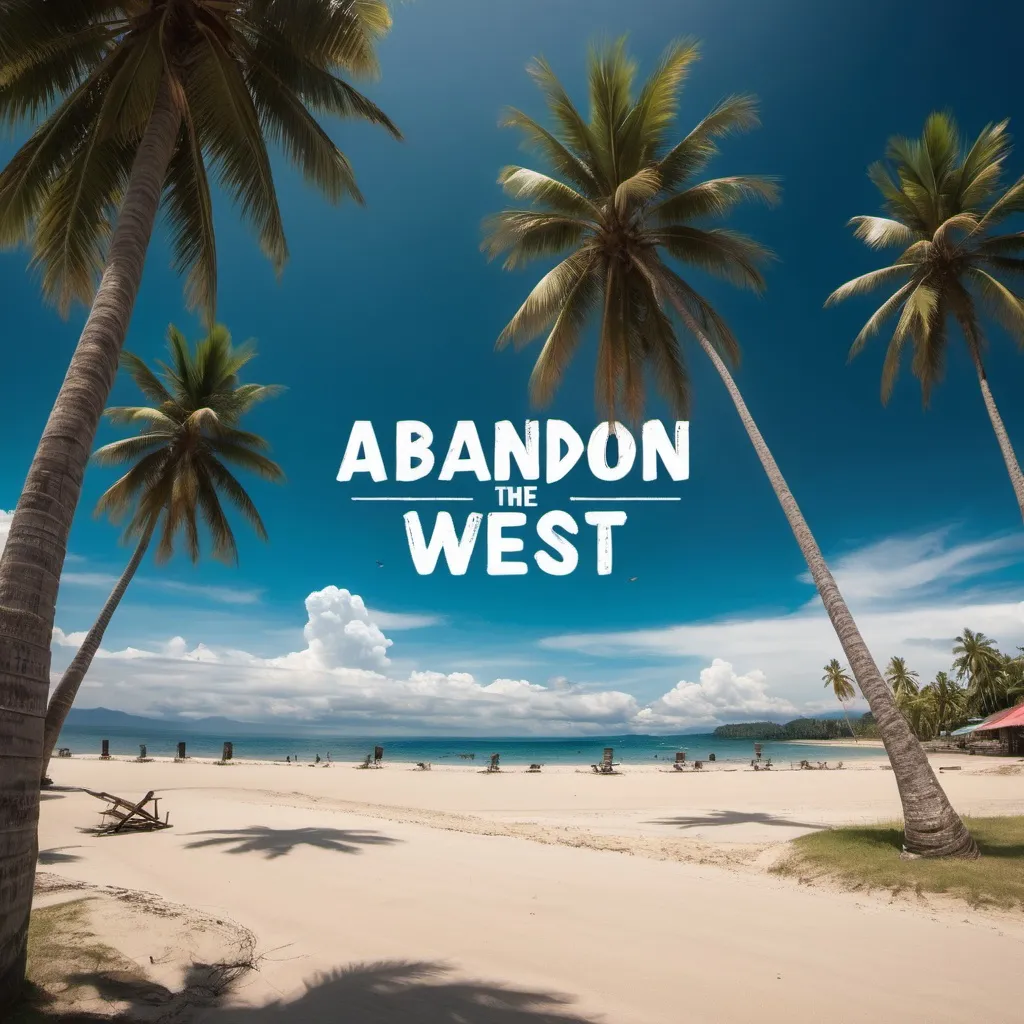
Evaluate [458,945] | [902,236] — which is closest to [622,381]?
[902,236]

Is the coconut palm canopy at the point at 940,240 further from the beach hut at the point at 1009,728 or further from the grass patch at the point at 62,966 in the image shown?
the beach hut at the point at 1009,728

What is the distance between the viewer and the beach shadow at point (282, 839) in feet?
35.2

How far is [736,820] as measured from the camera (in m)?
16.0

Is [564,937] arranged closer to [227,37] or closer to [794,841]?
[794,841]

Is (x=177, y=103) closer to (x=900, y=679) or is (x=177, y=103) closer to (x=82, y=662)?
(x=82, y=662)

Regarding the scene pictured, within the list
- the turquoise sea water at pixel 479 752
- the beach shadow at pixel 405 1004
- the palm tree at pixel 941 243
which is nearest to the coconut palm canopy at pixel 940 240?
the palm tree at pixel 941 243

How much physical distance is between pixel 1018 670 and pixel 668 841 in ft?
185

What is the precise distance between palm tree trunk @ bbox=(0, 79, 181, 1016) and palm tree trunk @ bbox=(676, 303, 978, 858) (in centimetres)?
962

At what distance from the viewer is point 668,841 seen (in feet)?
41.9

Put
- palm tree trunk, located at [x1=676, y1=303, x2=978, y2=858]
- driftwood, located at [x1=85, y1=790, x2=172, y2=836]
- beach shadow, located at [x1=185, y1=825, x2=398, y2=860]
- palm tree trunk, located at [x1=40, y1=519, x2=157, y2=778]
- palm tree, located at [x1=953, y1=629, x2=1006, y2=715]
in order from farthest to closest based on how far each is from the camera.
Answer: palm tree, located at [x1=953, y1=629, x2=1006, y2=715] < palm tree trunk, located at [x1=40, y1=519, x2=157, y2=778] < driftwood, located at [x1=85, y1=790, x2=172, y2=836] < beach shadow, located at [x1=185, y1=825, x2=398, y2=860] < palm tree trunk, located at [x1=676, y1=303, x2=978, y2=858]

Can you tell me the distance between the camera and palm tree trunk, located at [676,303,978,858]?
8672mm

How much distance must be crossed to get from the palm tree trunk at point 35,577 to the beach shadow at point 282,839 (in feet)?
23.4

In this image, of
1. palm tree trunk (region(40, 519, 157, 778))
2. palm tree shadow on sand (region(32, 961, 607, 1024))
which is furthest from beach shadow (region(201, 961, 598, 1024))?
palm tree trunk (region(40, 519, 157, 778))

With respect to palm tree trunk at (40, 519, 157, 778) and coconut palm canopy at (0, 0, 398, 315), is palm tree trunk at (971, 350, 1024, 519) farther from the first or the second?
palm tree trunk at (40, 519, 157, 778)
